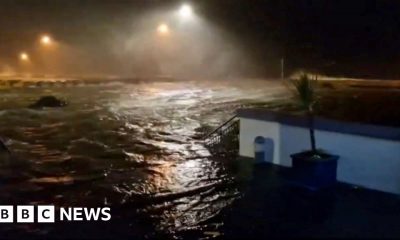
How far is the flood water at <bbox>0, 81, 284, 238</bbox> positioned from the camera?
961cm

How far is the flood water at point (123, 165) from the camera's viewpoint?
9609 millimetres

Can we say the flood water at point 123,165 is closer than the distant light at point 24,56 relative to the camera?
Yes

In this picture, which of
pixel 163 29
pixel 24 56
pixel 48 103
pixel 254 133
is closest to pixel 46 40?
pixel 24 56

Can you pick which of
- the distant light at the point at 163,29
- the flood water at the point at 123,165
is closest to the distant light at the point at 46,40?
the distant light at the point at 163,29

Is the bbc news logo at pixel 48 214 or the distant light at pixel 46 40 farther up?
the distant light at pixel 46 40

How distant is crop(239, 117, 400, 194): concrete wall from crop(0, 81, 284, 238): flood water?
1.36 metres

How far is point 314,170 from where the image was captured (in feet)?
36.3

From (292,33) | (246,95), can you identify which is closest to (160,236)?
(246,95)

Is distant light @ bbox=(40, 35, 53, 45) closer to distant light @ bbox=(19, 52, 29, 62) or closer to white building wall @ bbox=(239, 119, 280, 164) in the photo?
distant light @ bbox=(19, 52, 29, 62)

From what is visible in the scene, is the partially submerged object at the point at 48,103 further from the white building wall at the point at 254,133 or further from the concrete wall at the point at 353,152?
the concrete wall at the point at 353,152

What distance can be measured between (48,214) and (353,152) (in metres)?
5.94

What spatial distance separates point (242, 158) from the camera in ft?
47.0

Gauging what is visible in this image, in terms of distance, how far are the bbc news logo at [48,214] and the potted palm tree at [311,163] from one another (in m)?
3.78

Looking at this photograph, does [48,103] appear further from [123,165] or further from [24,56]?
[24,56]
